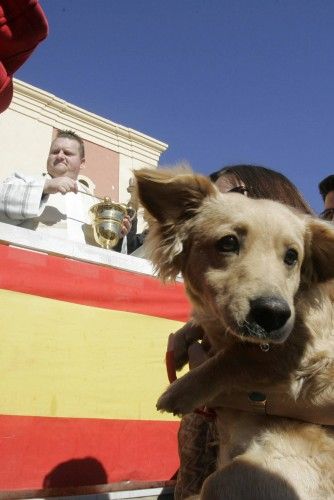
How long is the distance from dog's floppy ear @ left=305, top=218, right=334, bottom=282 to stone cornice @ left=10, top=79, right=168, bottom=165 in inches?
648

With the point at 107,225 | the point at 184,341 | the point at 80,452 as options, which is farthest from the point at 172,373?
the point at 107,225

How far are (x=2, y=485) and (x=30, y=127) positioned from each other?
16.7 metres

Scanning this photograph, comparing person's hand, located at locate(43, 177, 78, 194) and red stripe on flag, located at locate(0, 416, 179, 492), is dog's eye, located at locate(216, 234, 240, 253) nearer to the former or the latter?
red stripe on flag, located at locate(0, 416, 179, 492)

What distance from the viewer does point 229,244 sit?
2.10m

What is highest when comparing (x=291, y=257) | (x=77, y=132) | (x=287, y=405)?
(x=77, y=132)

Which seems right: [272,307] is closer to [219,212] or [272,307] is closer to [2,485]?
[219,212]

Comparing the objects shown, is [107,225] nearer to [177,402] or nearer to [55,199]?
[55,199]

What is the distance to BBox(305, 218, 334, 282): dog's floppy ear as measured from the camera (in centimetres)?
219

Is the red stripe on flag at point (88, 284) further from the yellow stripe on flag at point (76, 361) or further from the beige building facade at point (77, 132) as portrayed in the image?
the beige building facade at point (77, 132)

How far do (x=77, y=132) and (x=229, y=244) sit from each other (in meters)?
17.9

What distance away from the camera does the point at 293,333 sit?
6.71ft

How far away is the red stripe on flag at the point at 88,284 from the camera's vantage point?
10.3ft

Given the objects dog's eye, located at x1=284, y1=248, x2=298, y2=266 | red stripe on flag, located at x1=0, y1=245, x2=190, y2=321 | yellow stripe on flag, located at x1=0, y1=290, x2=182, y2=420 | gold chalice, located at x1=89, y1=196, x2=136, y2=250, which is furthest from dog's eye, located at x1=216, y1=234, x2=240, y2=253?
gold chalice, located at x1=89, y1=196, x2=136, y2=250

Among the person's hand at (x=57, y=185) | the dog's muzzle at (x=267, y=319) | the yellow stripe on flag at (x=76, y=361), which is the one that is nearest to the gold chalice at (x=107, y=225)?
the person's hand at (x=57, y=185)
